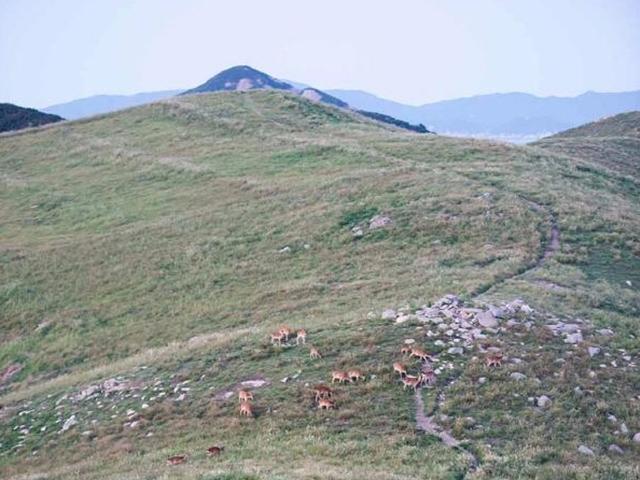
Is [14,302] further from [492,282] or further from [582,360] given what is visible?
[582,360]

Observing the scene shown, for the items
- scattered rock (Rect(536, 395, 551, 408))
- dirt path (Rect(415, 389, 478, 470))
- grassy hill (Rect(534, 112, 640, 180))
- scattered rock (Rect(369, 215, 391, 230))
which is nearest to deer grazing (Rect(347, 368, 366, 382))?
dirt path (Rect(415, 389, 478, 470))

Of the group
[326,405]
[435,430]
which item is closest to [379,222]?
[326,405]

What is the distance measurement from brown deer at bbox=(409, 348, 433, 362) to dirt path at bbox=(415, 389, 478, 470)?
6.31 ft

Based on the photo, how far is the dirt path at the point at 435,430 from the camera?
45.6 ft

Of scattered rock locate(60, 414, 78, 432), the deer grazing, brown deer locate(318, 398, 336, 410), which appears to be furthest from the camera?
scattered rock locate(60, 414, 78, 432)

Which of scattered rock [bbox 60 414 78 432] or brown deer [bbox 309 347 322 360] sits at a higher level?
brown deer [bbox 309 347 322 360]

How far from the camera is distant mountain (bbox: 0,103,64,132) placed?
339 ft

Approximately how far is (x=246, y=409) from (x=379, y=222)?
68.1 feet

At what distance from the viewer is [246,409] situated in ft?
56.9

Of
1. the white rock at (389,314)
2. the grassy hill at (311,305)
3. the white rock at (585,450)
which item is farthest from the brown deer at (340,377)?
the white rock at (585,450)

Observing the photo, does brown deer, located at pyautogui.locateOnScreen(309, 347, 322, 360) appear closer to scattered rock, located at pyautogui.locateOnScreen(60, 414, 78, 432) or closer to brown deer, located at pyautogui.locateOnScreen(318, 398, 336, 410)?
brown deer, located at pyautogui.locateOnScreen(318, 398, 336, 410)

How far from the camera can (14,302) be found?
36188 millimetres

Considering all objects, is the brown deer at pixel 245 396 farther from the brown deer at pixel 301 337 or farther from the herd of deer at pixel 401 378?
the brown deer at pixel 301 337

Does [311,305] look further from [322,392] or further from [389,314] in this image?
[322,392]
